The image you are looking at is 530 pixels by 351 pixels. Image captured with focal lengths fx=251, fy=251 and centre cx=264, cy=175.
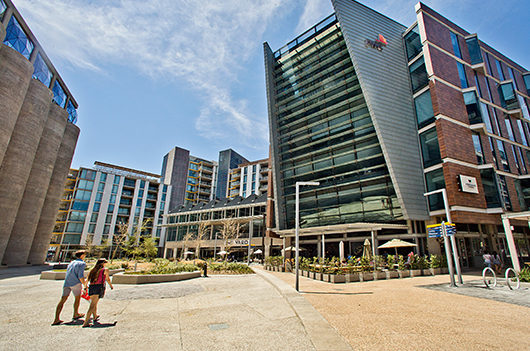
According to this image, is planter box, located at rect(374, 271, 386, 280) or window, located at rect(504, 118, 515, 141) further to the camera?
window, located at rect(504, 118, 515, 141)

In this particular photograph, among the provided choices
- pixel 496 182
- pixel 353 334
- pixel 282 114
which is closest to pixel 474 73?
pixel 496 182

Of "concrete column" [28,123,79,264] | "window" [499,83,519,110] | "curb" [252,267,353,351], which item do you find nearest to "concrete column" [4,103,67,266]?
"concrete column" [28,123,79,264]

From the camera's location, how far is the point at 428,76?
26.4 meters

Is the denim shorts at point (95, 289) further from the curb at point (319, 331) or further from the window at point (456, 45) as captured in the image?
the window at point (456, 45)

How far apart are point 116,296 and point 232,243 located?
39930mm

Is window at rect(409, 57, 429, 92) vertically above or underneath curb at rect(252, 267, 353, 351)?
above

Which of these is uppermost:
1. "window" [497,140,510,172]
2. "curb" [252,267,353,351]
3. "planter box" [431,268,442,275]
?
"window" [497,140,510,172]

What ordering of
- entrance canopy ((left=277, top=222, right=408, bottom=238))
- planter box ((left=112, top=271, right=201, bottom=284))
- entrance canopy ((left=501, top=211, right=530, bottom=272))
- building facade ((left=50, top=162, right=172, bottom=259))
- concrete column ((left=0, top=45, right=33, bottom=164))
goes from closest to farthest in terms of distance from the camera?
planter box ((left=112, top=271, right=201, bottom=284)), entrance canopy ((left=501, top=211, right=530, bottom=272)), concrete column ((left=0, top=45, right=33, bottom=164)), entrance canopy ((left=277, top=222, right=408, bottom=238)), building facade ((left=50, top=162, right=172, bottom=259))

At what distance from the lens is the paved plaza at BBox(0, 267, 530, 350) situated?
482 cm

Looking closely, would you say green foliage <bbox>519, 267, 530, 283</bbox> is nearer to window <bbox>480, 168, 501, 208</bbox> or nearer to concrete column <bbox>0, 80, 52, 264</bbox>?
window <bbox>480, 168, 501, 208</bbox>

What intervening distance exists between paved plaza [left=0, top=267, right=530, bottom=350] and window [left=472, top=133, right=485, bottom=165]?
20.7 meters

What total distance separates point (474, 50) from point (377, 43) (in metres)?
11.2

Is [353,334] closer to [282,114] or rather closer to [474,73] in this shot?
[474,73]

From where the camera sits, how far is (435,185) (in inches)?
983
